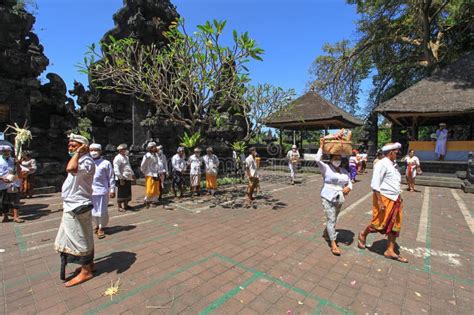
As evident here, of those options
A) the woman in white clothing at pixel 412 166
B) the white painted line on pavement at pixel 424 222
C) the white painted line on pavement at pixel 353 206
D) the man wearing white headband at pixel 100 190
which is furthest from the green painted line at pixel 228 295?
the woman in white clothing at pixel 412 166

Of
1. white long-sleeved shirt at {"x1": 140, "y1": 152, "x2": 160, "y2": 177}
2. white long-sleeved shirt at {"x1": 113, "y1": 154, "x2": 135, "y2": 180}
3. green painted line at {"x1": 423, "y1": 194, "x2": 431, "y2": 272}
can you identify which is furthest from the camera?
white long-sleeved shirt at {"x1": 140, "y1": 152, "x2": 160, "y2": 177}

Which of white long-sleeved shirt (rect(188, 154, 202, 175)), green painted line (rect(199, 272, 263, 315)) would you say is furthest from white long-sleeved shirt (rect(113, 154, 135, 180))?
green painted line (rect(199, 272, 263, 315))

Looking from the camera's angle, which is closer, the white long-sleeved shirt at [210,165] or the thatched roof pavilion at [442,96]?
the white long-sleeved shirt at [210,165]

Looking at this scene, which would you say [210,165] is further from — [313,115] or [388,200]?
[313,115]

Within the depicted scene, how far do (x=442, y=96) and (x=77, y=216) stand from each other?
16.9 meters

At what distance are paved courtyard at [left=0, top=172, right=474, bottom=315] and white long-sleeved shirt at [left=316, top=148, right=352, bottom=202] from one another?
3.37 feet

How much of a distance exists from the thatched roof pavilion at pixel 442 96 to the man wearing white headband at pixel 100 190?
14.1m

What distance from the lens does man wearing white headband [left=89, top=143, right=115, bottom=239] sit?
5094 millimetres

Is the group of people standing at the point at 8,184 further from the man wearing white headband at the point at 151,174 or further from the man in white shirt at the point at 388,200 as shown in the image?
the man in white shirt at the point at 388,200

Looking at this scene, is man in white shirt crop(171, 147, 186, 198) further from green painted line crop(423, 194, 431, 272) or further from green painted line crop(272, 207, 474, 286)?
green painted line crop(423, 194, 431, 272)

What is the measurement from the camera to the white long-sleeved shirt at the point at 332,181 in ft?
14.0

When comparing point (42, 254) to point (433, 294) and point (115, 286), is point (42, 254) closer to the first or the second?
point (115, 286)

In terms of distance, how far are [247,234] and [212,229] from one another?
820 millimetres

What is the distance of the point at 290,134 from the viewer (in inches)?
1348
